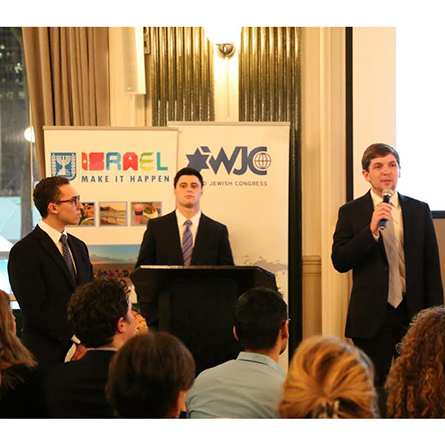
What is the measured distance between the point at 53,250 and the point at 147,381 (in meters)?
2.08

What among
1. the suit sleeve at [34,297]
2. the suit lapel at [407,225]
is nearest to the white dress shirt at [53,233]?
the suit sleeve at [34,297]

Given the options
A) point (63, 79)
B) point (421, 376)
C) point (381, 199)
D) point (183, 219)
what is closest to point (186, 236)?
point (183, 219)

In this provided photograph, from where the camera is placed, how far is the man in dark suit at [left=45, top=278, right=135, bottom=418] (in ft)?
7.09

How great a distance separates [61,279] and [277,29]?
10.6ft

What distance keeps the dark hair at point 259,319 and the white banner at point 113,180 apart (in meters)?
2.88

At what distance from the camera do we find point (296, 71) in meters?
5.88

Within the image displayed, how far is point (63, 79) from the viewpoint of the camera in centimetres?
583

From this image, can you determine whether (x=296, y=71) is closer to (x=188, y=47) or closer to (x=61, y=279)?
(x=188, y=47)

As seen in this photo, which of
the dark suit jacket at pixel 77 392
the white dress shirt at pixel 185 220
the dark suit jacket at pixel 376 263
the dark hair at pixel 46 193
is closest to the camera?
the dark suit jacket at pixel 77 392

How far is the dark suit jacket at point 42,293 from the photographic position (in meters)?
3.48

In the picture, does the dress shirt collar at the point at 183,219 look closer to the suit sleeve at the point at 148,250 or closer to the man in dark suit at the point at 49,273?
the suit sleeve at the point at 148,250

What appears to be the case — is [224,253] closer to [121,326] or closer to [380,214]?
[380,214]
